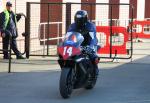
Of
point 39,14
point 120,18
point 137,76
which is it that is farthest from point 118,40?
point 120,18

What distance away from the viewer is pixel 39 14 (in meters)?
21.7

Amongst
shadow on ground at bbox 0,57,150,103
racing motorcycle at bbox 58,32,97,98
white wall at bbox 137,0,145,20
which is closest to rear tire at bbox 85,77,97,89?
shadow on ground at bbox 0,57,150,103

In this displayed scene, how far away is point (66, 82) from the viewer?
36.3 feet

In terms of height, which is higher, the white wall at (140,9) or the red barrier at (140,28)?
the white wall at (140,9)

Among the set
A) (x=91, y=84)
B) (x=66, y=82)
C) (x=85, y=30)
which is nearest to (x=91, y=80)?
(x=91, y=84)

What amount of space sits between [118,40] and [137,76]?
682cm

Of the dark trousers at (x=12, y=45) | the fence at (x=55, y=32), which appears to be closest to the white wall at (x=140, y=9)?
the fence at (x=55, y=32)

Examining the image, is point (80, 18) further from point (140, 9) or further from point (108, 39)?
point (140, 9)

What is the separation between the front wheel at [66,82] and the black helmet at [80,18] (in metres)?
1.15

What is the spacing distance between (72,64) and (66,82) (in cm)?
38

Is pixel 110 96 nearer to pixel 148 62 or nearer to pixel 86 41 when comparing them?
pixel 86 41

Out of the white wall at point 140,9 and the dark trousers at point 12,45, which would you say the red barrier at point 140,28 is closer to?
the white wall at point 140,9

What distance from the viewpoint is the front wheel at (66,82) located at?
11.0 m

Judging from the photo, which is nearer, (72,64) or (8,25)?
(72,64)
